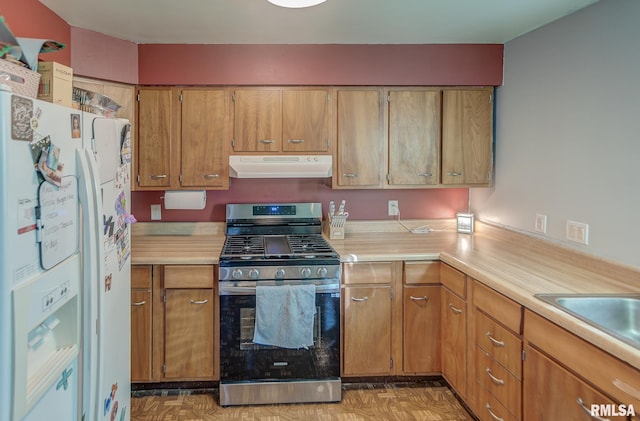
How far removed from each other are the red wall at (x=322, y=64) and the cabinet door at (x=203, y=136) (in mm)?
113

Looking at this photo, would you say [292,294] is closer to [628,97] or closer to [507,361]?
[507,361]

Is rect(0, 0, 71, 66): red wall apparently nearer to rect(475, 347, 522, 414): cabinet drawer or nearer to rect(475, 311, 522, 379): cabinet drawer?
rect(475, 311, 522, 379): cabinet drawer

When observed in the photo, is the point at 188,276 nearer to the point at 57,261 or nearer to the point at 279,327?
the point at 279,327

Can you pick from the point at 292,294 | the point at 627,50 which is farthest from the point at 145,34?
the point at 627,50

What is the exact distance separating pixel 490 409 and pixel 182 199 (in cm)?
227

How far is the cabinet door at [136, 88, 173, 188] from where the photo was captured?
10.4ft

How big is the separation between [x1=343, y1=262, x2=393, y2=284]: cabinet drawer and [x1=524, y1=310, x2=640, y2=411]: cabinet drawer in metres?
1.07

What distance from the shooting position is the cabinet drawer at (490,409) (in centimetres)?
218

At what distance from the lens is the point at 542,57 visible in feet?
9.21

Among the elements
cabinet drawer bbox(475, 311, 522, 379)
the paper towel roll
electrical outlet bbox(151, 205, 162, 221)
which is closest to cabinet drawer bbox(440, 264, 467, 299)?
cabinet drawer bbox(475, 311, 522, 379)

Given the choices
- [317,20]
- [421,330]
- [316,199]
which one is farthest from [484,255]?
[317,20]

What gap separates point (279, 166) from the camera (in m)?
3.18

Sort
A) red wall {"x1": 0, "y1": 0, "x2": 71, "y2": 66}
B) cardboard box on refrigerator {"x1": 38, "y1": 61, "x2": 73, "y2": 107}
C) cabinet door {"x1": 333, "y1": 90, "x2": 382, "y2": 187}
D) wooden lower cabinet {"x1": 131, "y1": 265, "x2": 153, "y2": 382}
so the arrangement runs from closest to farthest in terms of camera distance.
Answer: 1. cardboard box on refrigerator {"x1": 38, "y1": 61, "x2": 73, "y2": 107}
2. red wall {"x1": 0, "y1": 0, "x2": 71, "y2": 66}
3. wooden lower cabinet {"x1": 131, "y1": 265, "x2": 153, "y2": 382}
4. cabinet door {"x1": 333, "y1": 90, "x2": 382, "y2": 187}

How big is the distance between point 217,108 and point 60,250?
81.6 inches
